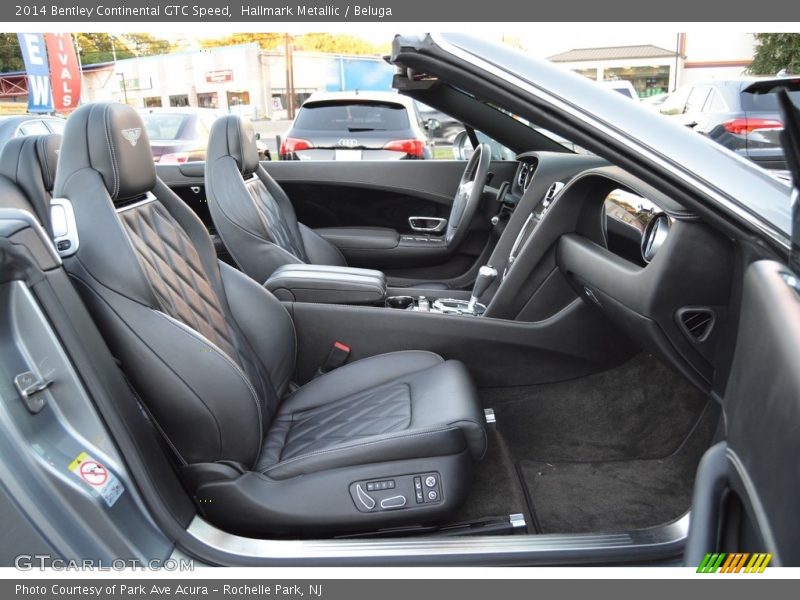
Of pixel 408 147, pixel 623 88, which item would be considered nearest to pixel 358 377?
pixel 408 147

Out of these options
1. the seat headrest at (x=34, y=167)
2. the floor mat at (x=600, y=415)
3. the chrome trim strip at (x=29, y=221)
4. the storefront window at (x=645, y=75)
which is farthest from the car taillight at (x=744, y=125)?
the storefront window at (x=645, y=75)

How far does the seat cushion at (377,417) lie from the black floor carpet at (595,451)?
358mm

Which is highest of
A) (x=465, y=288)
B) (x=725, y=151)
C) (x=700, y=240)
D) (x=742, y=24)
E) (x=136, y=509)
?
(x=742, y=24)

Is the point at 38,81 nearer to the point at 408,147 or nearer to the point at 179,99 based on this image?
the point at 179,99

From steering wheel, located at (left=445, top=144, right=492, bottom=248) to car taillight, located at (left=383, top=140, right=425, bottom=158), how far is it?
172 cm

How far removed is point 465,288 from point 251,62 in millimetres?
9374

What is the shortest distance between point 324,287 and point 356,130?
3.57 metres

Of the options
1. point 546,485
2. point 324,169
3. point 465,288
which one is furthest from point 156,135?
point 546,485

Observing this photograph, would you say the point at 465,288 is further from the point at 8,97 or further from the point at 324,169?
the point at 8,97

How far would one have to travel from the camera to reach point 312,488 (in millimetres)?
1598

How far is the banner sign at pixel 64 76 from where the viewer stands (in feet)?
23.5

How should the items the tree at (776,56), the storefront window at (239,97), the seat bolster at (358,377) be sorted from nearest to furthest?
the seat bolster at (358,377) < the tree at (776,56) < the storefront window at (239,97)

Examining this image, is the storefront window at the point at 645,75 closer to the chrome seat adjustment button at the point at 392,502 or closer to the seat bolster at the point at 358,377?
the seat bolster at the point at 358,377

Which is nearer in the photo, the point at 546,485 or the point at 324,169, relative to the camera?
the point at 546,485
